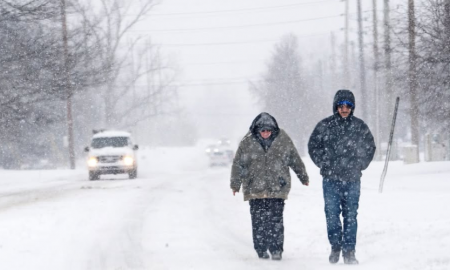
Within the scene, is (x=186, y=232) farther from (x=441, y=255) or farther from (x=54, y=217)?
(x=441, y=255)

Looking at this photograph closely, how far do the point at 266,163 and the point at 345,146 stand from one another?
1.12 m

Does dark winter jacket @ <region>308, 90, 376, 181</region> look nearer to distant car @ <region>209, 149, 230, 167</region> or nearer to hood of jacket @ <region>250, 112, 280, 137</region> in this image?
hood of jacket @ <region>250, 112, 280, 137</region>

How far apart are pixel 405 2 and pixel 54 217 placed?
16.5m

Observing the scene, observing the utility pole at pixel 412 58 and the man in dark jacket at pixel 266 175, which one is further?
the utility pole at pixel 412 58

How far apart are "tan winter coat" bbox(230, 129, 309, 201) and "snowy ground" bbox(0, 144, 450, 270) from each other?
0.90 meters

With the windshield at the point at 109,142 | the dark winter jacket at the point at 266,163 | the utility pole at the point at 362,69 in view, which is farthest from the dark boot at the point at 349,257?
the utility pole at the point at 362,69

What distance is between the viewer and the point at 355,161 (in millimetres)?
9609

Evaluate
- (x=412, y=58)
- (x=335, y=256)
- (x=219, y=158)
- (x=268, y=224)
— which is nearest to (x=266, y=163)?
(x=268, y=224)

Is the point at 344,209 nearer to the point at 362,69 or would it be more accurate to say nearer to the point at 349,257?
the point at 349,257

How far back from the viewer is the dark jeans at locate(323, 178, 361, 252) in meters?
9.63

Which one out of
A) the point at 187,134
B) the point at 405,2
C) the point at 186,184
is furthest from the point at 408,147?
the point at 187,134

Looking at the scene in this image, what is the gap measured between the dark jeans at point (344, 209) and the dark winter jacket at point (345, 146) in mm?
112

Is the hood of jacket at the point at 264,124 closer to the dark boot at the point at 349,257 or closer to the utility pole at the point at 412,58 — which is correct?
the dark boot at the point at 349,257

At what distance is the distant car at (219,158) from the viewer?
53625 millimetres
